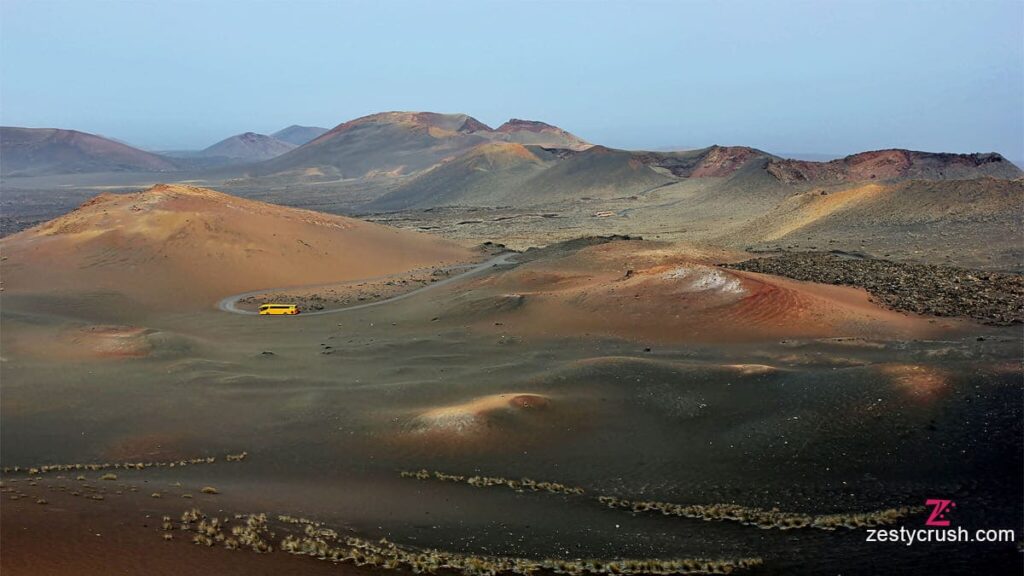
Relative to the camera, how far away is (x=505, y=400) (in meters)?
17.0

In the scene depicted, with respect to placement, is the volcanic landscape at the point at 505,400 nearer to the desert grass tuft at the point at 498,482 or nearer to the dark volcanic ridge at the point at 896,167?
the desert grass tuft at the point at 498,482

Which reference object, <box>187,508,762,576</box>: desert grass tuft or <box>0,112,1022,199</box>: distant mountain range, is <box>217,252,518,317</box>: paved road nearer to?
<box>187,508,762,576</box>: desert grass tuft

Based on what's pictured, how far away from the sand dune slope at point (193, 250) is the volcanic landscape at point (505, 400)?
273 mm

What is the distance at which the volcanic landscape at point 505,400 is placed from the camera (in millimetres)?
11039

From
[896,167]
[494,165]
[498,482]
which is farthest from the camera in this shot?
[494,165]

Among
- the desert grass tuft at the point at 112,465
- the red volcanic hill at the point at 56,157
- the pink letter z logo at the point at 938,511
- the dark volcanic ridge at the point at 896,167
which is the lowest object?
the desert grass tuft at the point at 112,465

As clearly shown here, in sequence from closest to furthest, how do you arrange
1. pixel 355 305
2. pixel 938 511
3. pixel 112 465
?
pixel 938 511 < pixel 112 465 < pixel 355 305

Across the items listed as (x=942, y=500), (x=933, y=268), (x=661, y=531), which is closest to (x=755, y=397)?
(x=942, y=500)

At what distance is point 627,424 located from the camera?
1642 centimetres

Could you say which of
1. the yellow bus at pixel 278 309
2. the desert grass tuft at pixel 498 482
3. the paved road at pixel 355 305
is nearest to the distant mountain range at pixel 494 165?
the paved road at pixel 355 305

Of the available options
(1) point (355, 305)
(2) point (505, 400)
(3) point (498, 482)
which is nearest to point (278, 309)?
(1) point (355, 305)

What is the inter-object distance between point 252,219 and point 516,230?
28.0 meters

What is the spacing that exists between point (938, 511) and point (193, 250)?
127 feet

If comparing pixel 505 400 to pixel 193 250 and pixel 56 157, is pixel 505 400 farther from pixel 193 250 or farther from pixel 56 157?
pixel 56 157
